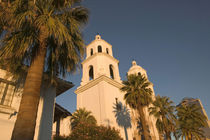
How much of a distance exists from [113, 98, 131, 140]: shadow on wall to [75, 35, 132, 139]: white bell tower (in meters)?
0.45

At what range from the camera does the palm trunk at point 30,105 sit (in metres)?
5.24

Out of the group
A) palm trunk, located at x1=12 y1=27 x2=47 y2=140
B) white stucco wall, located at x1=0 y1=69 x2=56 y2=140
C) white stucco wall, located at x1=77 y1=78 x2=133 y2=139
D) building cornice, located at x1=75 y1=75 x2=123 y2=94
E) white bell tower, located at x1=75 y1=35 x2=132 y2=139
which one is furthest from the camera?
building cornice, located at x1=75 y1=75 x2=123 y2=94

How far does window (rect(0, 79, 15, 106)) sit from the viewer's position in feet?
34.6

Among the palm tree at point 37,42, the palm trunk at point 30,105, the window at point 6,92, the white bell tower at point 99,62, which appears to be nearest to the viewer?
the palm trunk at point 30,105

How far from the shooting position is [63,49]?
28.9ft

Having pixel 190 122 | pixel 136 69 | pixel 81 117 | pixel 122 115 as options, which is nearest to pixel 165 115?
pixel 190 122

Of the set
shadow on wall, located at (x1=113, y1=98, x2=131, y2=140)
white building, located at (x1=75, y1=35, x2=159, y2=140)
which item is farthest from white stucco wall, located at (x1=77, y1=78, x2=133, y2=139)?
shadow on wall, located at (x1=113, y1=98, x2=131, y2=140)

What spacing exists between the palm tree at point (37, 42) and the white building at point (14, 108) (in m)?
3.29

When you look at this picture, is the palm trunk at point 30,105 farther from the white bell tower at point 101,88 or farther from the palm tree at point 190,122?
the palm tree at point 190,122

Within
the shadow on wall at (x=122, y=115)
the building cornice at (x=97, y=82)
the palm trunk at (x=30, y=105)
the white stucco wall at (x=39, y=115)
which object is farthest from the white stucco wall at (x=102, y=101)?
→ the palm trunk at (x=30, y=105)

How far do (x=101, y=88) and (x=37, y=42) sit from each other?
24598mm

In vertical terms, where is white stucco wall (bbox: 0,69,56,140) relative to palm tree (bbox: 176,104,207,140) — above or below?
below

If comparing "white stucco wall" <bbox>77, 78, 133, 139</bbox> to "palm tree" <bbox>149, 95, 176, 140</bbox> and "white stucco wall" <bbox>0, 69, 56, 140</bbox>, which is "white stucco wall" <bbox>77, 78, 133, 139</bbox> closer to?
"palm tree" <bbox>149, 95, 176, 140</bbox>

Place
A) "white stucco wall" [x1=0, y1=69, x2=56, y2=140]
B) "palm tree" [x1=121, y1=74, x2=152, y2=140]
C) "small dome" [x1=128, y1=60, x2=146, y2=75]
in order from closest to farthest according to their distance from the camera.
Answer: "white stucco wall" [x1=0, y1=69, x2=56, y2=140]
"palm tree" [x1=121, y1=74, x2=152, y2=140]
"small dome" [x1=128, y1=60, x2=146, y2=75]
